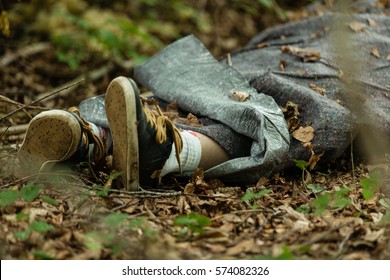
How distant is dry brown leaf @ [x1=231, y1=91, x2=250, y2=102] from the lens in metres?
2.49

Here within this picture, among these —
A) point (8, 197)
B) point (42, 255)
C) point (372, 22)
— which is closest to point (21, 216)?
point (8, 197)

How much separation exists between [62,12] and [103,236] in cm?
322

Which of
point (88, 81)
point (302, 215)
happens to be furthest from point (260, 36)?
Result: point (302, 215)

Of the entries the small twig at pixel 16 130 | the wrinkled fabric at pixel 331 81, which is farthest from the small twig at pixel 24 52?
the wrinkled fabric at pixel 331 81

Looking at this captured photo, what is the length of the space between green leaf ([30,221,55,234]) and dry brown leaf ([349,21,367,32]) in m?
1.96

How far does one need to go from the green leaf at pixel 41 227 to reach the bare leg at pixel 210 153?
74 centimetres

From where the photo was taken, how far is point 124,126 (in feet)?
6.68

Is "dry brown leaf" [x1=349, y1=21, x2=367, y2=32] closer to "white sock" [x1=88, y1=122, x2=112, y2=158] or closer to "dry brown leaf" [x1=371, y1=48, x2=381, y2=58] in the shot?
"dry brown leaf" [x1=371, y1=48, x2=381, y2=58]

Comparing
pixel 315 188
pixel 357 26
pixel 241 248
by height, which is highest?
pixel 357 26

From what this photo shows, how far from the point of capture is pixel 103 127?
7.86 feet

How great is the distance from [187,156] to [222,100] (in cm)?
35

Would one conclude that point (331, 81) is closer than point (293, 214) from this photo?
No

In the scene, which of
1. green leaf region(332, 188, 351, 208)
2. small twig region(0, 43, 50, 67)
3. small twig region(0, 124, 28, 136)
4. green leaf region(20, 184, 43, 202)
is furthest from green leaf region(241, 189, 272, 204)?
small twig region(0, 43, 50, 67)

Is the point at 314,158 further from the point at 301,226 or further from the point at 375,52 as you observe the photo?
the point at 375,52
